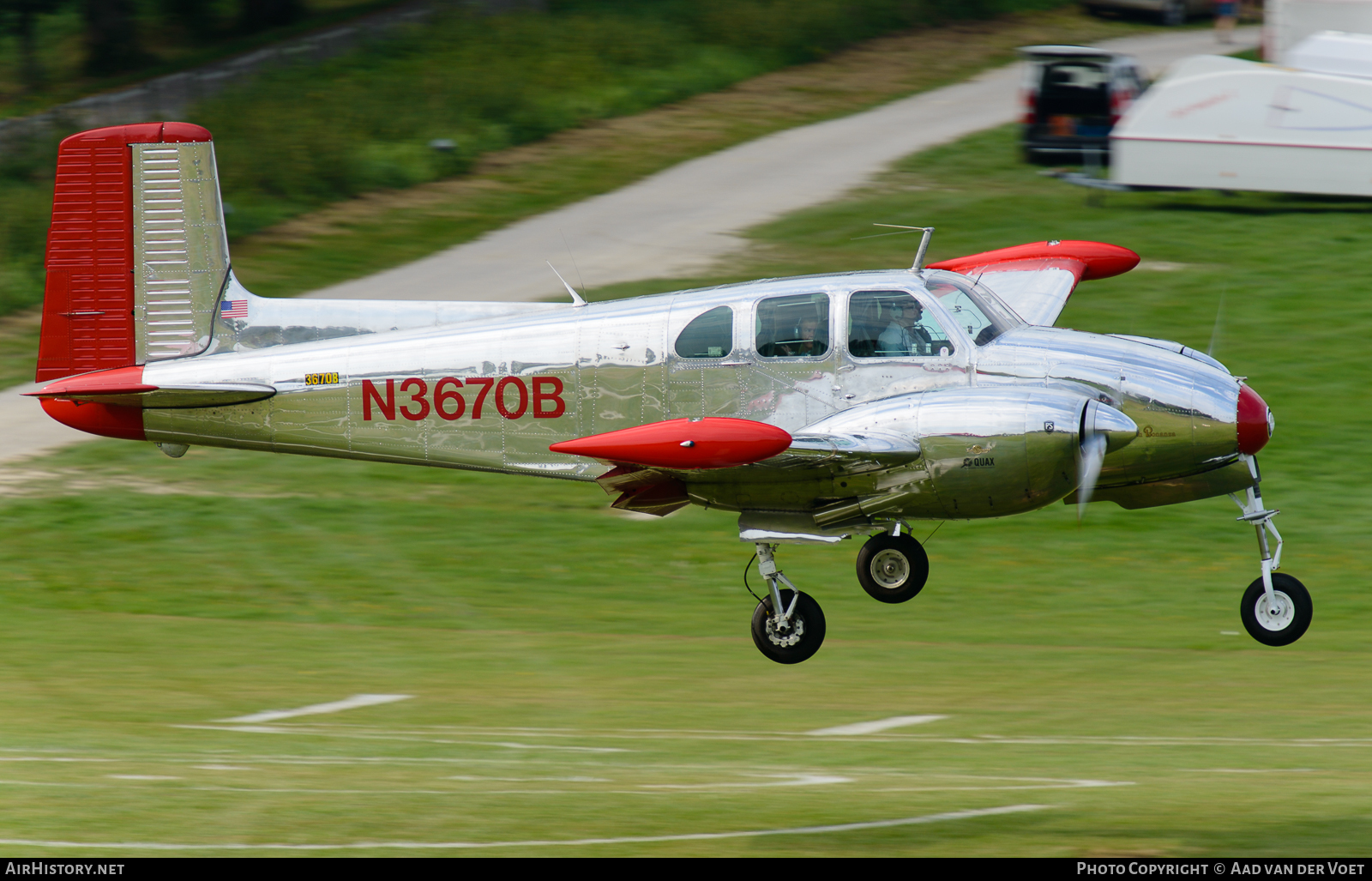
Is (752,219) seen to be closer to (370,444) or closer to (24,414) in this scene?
(24,414)

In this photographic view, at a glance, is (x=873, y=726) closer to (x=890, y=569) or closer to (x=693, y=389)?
(x=890, y=569)

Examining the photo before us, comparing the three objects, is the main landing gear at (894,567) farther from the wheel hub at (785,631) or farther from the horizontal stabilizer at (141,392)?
the horizontal stabilizer at (141,392)

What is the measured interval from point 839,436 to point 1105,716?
5.08 m

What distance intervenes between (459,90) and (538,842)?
32587 millimetres

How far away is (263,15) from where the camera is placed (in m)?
50.4

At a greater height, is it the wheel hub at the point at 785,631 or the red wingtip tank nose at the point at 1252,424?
the red wingtip tank nose at the point at 1252,424

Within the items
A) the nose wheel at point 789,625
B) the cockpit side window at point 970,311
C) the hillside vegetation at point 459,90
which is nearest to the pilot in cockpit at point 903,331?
the cockpit side window at point 970,311

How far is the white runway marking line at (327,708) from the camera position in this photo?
16719 millimetres

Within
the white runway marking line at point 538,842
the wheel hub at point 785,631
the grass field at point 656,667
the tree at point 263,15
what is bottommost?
the grass field at point 656,667

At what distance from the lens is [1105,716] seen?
658 inches

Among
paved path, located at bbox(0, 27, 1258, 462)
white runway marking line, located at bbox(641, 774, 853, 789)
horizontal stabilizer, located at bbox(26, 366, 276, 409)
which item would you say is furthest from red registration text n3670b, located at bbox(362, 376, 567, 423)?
paved path, located at bbox(0, 27, 1258, 462)

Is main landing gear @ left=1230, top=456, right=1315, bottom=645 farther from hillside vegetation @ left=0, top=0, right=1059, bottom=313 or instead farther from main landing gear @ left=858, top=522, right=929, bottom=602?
hillside vegetation @ left=0, top=0, right=1059, bottom=313

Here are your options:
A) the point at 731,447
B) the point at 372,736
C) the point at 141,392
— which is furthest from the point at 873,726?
the point at 141,392

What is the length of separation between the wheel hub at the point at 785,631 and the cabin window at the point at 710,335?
2687 millimetres
